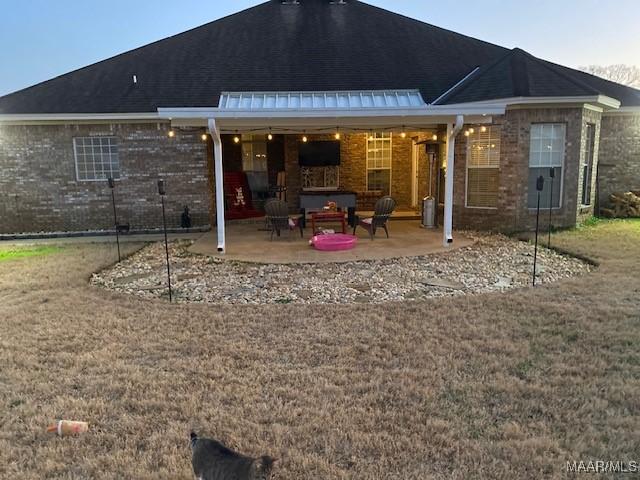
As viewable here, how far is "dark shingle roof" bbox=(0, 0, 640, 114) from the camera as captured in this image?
465 inches

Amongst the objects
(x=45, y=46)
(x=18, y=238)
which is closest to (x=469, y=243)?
(x=18, y=238)

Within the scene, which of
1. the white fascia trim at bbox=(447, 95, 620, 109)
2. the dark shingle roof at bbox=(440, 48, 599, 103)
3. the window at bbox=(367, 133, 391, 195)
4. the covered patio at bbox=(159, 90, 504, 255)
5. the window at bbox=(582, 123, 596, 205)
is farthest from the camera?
the window at bbox=(367, 133, 391, 195)

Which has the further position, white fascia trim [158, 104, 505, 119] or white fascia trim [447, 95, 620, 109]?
white fascia trim [447, 95, 620, 109]

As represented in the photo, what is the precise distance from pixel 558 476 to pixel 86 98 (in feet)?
44.5

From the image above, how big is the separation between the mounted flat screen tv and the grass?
780 centimetres

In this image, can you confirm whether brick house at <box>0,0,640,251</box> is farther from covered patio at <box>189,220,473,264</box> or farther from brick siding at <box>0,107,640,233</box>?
covered patio at <box>189,220,473,264</box>

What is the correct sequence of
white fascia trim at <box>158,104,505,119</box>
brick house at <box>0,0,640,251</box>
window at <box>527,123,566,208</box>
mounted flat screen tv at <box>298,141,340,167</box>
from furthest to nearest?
mounted flat screen tv at <box>298,141,340,167</box>, window at <box>527,123,566,208</box>, brick house at <box>0,0,640,251</box>, white fascia trim at <box>158,104,505,119</box>

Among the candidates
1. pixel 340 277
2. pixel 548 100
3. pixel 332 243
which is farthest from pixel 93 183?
pixel 548 100

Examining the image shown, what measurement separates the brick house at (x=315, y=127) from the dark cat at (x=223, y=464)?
6503 millimetres

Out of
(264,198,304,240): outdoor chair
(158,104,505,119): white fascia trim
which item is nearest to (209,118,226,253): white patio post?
(158,104,505,119): white fascia trim

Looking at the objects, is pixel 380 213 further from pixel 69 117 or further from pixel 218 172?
pixel 69 117

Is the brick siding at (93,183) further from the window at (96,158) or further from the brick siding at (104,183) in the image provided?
the window at (96,158)

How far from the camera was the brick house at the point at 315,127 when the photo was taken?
10.3 m

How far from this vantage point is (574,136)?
10461 millimetres
